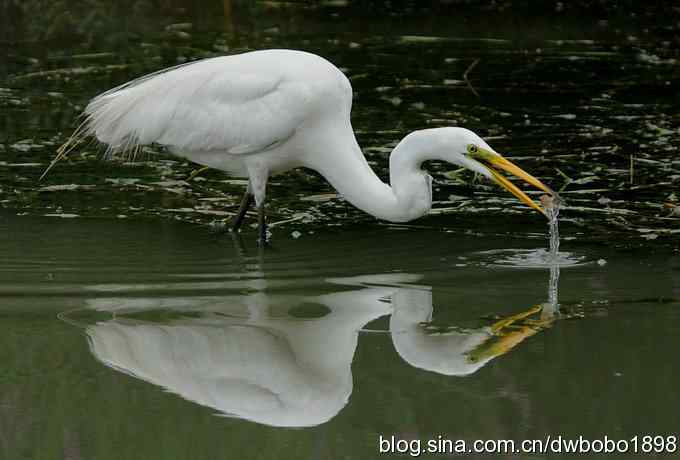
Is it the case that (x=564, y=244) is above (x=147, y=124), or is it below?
below

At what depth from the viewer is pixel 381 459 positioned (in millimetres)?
4488

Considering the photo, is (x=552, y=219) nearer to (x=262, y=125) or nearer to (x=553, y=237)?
(x=553, y=237)

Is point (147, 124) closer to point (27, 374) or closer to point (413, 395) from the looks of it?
point (27, 374)

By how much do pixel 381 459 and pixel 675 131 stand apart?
21.6 ft

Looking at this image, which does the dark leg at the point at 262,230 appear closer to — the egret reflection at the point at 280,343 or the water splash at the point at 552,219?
the egret reflection at the point at 280,343

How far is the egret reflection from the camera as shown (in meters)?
5.05

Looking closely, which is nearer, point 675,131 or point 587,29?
point 675,131

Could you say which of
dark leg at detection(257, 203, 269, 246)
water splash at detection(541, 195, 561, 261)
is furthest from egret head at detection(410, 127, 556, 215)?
dark leg at detection(257, 203, 269, 246)

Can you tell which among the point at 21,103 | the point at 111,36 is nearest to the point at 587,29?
the point at 111,36

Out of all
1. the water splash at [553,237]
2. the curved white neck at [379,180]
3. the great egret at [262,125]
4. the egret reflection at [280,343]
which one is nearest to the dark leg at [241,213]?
the great egret at [262,125]

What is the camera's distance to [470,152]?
681 cm

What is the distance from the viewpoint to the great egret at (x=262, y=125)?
7.39 metres

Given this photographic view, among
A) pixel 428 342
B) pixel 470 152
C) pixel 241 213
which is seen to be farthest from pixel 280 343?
pixel 241 213

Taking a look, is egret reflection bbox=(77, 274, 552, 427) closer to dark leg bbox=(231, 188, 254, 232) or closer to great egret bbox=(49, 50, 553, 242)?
great egret bbox=(49, 50, 553, 242)
